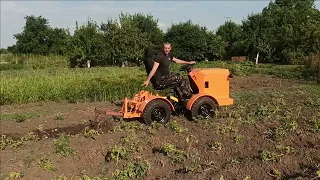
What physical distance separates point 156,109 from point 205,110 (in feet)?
3.29

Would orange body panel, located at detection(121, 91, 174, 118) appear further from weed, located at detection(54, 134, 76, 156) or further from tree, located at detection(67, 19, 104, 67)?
tree, located at detection(67, 19, 104, 67)

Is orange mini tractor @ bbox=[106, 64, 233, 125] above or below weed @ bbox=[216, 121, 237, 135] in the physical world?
above

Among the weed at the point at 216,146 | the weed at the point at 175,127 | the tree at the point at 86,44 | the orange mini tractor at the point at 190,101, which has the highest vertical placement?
the tree at the point at 86,44

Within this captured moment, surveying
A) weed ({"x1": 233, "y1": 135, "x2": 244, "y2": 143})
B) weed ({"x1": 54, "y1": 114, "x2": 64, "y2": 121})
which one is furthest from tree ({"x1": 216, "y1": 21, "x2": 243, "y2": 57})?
weed ({"x1": 233, "y1": 135, "x2": 244, "y2": 143})

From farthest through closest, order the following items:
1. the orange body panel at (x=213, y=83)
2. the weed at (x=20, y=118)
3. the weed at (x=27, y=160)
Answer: the weed at (x=20, y=118), the orange body panel at (x=213, y=83), the weed at (x=27, y=160)

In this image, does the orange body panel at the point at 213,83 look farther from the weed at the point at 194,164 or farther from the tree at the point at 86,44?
the tree at the point at 86,44

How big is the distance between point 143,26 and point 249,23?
12582mm

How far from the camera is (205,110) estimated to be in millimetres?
7770

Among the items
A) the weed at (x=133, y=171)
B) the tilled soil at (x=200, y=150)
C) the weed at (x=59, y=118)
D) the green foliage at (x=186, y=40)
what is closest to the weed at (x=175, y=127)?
the tilled soil at (x=200, y=150)

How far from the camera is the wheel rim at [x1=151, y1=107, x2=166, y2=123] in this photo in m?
7.61

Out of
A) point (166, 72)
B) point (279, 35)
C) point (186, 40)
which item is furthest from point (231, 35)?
point (166, 72)

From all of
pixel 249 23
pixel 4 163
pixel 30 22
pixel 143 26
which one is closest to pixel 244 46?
pixel 249 23

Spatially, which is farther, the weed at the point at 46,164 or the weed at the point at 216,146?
the weed at the point at 46,164

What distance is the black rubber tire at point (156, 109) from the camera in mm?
7520
